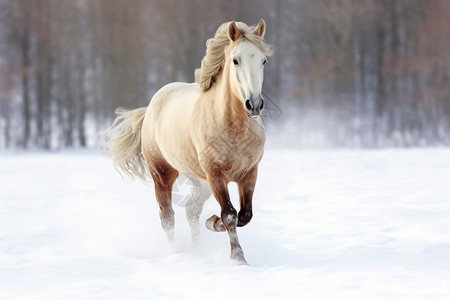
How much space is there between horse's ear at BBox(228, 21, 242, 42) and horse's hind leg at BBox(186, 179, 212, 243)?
6.34ft

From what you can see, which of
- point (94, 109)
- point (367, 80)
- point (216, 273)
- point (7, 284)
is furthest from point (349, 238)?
point (94, 109)

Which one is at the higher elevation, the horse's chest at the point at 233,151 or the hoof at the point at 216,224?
the horse's chest at the point at 233,151

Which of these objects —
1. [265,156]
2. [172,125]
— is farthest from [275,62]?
[172,125]

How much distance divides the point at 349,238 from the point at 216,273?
2.05 m

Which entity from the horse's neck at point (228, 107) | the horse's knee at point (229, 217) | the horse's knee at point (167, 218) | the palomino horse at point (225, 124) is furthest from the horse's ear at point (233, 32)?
the horse's knee at point (167, 218)

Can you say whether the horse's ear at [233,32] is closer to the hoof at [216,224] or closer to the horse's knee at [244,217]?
the horse's knee at [244,217]

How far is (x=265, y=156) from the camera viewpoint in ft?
50.9

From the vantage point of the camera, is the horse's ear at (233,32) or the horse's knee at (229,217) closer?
the horse's ear at (233,32)

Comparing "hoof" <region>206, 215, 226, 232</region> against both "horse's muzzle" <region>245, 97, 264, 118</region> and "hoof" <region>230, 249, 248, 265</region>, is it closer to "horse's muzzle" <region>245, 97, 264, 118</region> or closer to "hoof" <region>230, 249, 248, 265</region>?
"hoof" <region>230, 249, 248, 265</region>

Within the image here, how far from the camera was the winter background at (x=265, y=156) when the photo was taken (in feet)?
14.1

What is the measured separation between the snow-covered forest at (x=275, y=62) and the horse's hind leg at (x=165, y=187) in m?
10.4

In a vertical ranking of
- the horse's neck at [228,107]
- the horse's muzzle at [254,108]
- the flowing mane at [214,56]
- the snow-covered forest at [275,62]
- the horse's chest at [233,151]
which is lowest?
the horse's chest at [233,151]

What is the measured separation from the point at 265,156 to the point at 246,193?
1081 centimetres

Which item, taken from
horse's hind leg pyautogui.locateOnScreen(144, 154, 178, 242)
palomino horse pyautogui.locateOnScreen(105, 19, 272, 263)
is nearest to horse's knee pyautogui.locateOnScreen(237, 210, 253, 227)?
palomino horse pyautogui.locateOnScreen(105, 19, 272, 263)
